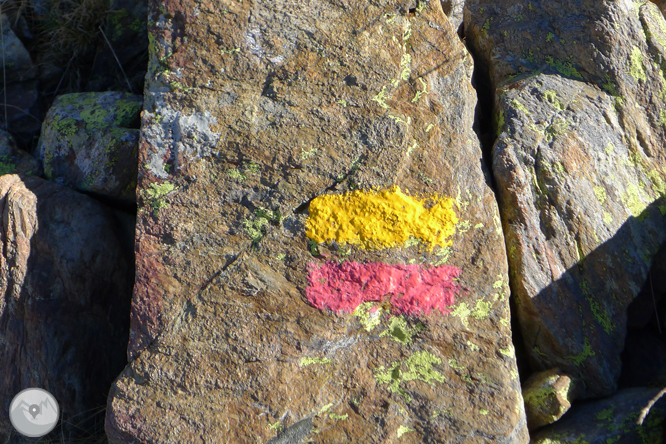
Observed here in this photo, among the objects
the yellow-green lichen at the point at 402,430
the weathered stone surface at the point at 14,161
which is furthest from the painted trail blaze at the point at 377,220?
the weathered stone surface at the point at 14,161

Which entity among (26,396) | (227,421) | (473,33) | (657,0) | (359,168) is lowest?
(26,396)

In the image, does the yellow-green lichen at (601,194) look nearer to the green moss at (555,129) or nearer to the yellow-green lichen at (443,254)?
the green moss at (555,129)

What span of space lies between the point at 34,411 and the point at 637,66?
348 cm

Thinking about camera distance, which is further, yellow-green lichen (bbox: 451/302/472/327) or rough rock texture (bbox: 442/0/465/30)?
rough rock texture (bbox: 442/0/465/30)

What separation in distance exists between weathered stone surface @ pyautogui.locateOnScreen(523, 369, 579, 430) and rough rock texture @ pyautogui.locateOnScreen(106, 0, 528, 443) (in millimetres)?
209

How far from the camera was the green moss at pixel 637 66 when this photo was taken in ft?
9.12

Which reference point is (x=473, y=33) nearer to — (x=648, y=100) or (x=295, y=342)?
(x=648, y=100)

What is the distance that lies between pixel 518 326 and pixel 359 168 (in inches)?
41.5

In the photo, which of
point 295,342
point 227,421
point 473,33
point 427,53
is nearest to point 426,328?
point 295,342

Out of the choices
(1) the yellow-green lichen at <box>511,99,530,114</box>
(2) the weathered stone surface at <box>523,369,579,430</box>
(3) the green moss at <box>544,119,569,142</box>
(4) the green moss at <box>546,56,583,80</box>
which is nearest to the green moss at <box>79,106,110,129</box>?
(1) the yellow-green lichen at <box>511,99,530,114</box>

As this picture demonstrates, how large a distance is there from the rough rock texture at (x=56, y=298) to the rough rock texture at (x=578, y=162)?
1996mm

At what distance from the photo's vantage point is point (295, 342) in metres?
2.15

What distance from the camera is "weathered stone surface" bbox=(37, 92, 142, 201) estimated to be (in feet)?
9.18

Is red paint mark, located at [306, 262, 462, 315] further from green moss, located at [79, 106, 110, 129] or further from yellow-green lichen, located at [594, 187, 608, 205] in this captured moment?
green moss, located at [79, 106, 110, 129]
